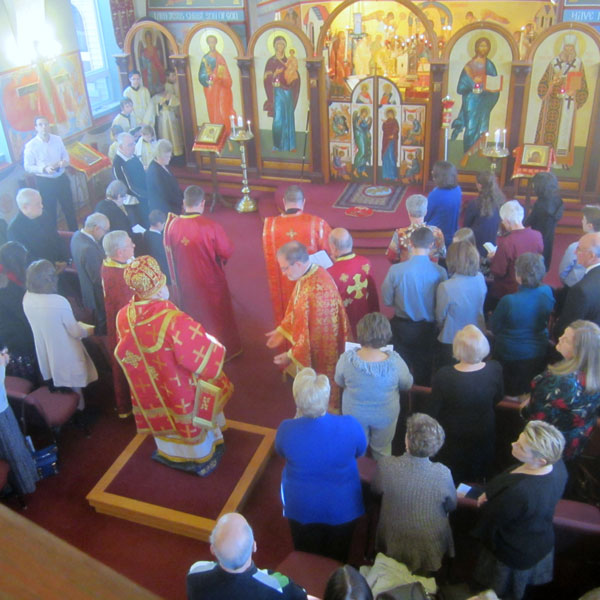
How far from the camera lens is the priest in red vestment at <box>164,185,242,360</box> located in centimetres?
580

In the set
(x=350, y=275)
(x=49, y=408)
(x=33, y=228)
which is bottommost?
(x=49, y=408)

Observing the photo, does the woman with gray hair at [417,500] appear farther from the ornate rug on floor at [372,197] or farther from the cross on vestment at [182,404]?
the ornate rug on floor at [372,197]

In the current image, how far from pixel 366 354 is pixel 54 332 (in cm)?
254

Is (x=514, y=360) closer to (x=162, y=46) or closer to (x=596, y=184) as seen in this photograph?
(x=596, y=184)

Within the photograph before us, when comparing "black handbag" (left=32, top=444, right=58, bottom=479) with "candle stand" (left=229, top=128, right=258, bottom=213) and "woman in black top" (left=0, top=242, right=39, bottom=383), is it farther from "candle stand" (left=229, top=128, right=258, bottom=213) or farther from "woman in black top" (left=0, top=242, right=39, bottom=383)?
"candle stand" (left=229, top=128, right=258, bottom=213)

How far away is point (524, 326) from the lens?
178 inches

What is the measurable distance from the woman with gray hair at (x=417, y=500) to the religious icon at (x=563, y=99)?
6903 mm

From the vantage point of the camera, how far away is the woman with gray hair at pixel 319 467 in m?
3.36

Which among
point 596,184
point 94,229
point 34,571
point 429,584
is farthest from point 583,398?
point 596,184

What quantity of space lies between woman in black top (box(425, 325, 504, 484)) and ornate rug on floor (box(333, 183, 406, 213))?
18.0 ft

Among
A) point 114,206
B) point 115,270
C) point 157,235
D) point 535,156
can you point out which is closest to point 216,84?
point 114,206

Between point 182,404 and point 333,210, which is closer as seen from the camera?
point 182,404

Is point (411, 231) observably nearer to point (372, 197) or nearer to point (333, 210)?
point (333, 210)

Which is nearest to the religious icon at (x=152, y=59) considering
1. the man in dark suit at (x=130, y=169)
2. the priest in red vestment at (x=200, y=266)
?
the man in dark suit at (x=130, y=169)
